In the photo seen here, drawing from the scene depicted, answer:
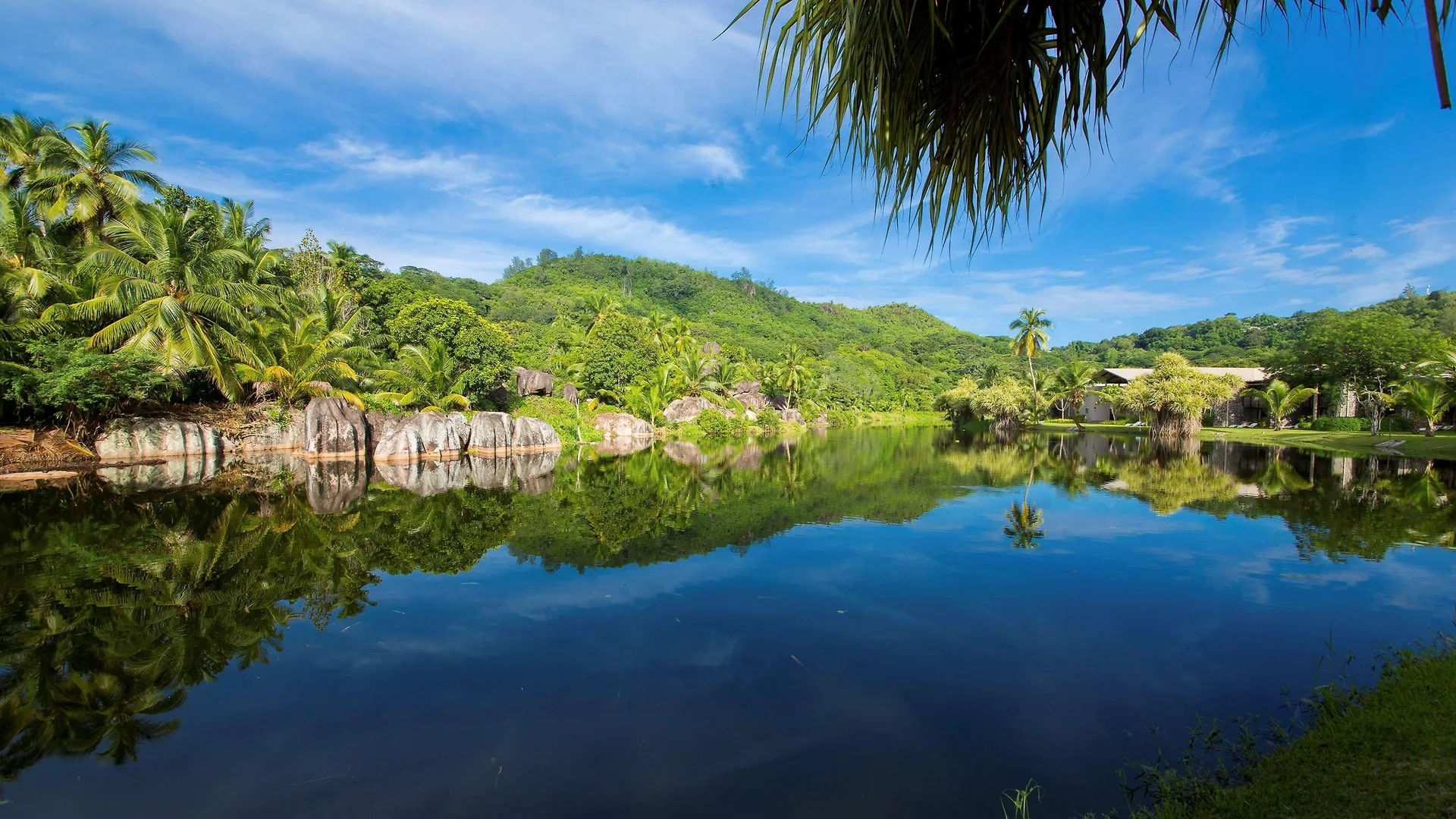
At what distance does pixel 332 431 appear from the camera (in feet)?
70.1

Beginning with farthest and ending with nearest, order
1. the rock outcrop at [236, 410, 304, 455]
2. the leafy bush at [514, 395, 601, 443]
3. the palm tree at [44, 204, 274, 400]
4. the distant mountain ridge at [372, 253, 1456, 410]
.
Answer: the distant mountain ridge at [372, 253, 1456, 410]
the leafy bush at [514, 395, 601, 443]
the rock outcrop at [236, 410, 304, 455]
the palm tree at [44, 204, 274, 400]

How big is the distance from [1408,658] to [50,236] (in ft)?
114

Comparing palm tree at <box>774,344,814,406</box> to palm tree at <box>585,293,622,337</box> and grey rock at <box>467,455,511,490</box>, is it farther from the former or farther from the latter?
grey rock at <box>467,455,511,490</box>

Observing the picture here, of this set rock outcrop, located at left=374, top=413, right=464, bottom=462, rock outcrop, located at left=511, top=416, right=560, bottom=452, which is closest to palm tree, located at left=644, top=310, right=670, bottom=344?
rock outcrop, located at left=511, top=416, right=560, bottom=452

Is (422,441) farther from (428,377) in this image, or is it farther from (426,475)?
(426,475)

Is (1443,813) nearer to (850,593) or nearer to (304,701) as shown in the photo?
(850,593)

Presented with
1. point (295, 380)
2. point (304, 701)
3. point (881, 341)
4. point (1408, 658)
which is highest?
point (881, 341)

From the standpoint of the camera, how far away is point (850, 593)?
8109 millimetres

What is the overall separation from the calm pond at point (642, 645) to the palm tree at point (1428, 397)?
72.8ft

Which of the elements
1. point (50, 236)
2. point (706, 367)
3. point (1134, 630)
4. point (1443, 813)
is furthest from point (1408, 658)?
point (706, 367)

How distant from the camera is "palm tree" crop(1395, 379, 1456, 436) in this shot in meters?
28.2

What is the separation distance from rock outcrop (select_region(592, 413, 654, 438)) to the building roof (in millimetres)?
36911

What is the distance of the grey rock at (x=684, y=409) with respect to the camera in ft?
140

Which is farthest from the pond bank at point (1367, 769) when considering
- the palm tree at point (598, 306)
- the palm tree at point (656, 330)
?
the palm tree at point (598, 306)
